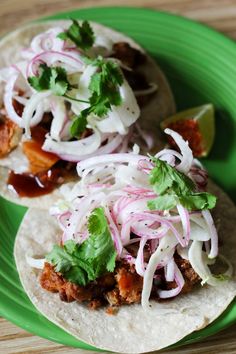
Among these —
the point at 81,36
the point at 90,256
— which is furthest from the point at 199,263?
the point at 81,36

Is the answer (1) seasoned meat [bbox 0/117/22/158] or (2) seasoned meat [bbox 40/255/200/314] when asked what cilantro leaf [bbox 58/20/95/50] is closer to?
(1) seasoned meat [bbox 0/117/22/158]

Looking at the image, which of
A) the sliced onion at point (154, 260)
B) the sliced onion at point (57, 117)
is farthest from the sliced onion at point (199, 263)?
the sliced onion at point (57, 117)

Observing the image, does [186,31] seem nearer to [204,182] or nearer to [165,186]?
[204,182]

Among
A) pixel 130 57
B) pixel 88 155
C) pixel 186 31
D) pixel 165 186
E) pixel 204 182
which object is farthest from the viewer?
pixel 186 31

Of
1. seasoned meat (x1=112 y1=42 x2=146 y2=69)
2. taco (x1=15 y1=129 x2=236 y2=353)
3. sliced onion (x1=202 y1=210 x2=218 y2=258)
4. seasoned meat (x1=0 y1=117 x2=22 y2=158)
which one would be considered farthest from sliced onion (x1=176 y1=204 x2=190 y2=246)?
seasoned meat (x1=112 y1=42 x2=146 y2=69)

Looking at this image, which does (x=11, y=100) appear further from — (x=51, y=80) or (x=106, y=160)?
(x=106, y=160)

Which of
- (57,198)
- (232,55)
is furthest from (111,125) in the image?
(232,55)
